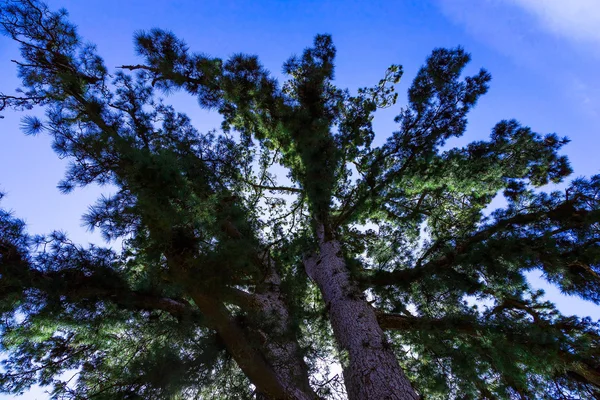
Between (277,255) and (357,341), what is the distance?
3.19m

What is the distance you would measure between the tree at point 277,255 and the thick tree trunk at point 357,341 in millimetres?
23

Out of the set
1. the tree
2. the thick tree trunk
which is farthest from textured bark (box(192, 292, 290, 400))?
the thick tree trunk

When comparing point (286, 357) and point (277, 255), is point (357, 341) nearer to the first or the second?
point (286, 357)

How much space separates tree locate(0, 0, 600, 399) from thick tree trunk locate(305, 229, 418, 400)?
2cm

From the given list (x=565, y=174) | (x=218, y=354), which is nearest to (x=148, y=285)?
(x=218, y=354)

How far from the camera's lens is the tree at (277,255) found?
2.76 meters

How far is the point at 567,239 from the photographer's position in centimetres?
375

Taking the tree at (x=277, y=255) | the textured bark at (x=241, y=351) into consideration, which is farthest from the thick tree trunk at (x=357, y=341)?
the textured bark at (x=241, y=351)

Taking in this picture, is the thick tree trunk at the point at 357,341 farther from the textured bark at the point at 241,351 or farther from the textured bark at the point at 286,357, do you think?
the textured bark at the point at 241,351

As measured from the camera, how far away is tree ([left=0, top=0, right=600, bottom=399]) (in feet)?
9.05

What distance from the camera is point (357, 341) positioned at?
3674 millimetres

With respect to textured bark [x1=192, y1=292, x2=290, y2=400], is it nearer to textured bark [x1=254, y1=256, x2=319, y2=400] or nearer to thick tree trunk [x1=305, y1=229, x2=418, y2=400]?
textured bark [x1=254, y1=256, x2=319, y2=400]

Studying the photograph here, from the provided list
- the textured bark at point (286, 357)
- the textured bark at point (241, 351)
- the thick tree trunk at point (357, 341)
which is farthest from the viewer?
the thick tree trunk at point (357, 341)

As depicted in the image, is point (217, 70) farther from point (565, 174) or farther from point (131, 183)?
point (565, 174)
